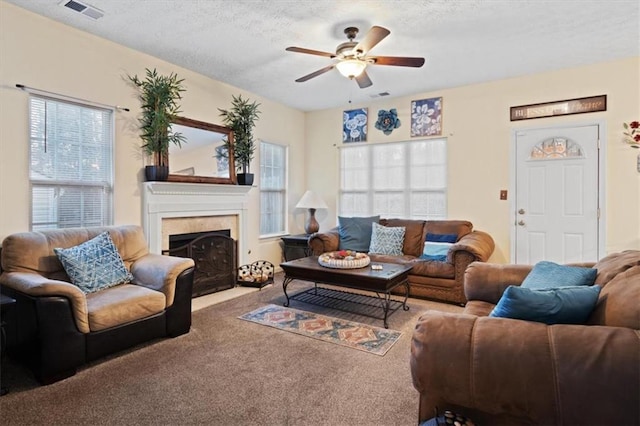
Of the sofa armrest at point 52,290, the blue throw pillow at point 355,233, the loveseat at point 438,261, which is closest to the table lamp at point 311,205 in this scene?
the blue throw pillow at point 355,233

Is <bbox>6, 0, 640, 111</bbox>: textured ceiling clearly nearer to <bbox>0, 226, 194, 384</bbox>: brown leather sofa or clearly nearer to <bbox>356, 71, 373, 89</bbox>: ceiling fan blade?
<bbox>356, 71, 373, 89</bbox>: ceiling fan blade

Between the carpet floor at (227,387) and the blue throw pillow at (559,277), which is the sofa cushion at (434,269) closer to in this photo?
the carpet floor at (227,387)

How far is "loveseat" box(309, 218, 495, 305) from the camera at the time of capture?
12.9 ft

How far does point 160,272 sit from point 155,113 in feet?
5.88

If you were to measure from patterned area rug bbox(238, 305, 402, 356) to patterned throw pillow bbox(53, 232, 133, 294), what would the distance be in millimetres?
1207

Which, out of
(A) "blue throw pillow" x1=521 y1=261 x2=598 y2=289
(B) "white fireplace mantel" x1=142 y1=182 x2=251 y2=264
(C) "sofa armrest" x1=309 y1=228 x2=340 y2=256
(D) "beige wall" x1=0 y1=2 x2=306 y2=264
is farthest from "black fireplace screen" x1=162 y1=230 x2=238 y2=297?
(A) "blue throw pillow" x1=521 y1=261 x2=598 y2=289

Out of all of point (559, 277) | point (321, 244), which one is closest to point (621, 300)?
point (559, 277)

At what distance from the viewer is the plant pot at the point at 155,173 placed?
378 centimetres

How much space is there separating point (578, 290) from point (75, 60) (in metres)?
4.25

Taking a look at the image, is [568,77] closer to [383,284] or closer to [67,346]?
[383,284]

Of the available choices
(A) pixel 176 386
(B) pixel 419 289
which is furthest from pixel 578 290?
(B) pixel 419 289

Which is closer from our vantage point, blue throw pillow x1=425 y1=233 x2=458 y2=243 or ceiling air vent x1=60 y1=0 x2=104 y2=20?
ceiling air vent x1=60 y1=0 x2=104 y2=20

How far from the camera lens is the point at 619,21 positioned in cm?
311

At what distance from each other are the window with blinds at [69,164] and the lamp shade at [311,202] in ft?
9.31
